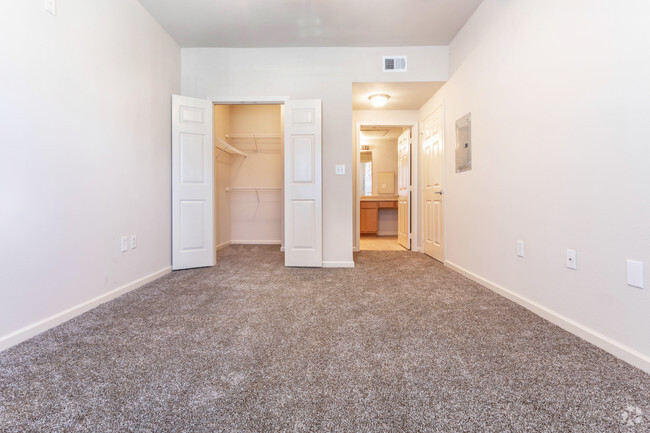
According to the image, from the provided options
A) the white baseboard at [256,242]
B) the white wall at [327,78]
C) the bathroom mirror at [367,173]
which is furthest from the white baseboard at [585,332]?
the bathroom mirror at [367,173]

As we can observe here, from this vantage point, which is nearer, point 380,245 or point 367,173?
point 380,245

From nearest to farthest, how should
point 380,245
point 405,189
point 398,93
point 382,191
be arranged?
point 398,93 → point 405,189 → point 380,245 → point 382,191

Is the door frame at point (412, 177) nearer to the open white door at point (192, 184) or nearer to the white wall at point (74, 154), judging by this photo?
the open white door at point (192, 184)

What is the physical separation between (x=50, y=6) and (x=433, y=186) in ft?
12.9

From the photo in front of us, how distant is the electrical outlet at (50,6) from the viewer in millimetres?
1680

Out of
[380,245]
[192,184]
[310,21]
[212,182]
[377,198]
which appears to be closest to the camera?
[310,21]

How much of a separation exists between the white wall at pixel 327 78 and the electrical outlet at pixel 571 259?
80.3 inches

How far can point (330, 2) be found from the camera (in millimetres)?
2572

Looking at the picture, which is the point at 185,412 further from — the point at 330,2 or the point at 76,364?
the point at 330,2

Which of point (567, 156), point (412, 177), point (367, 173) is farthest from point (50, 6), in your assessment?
point (367, 173)

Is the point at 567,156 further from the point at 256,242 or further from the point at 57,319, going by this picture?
the point at 256,242

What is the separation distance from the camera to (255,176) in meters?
5.09

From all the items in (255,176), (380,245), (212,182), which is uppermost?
(255,176)

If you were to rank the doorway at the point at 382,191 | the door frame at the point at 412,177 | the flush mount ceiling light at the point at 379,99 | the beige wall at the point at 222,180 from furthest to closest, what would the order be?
the doorway at the point at 382,191 < the beige wall at the point at 222,180 < the door frame at the point at 412,177 < the flush mount ceiling light at the point at 379,99
